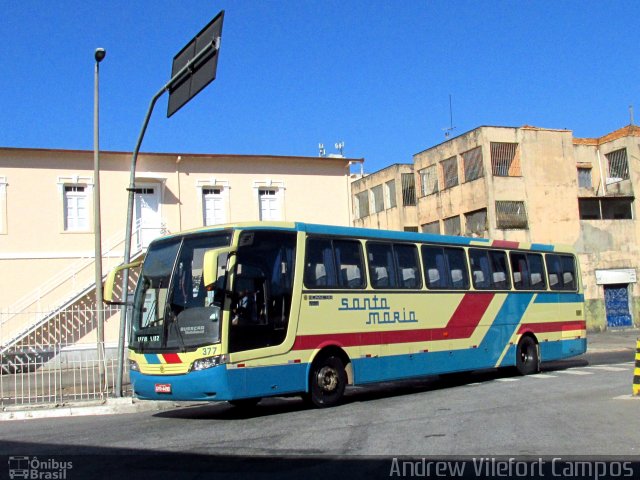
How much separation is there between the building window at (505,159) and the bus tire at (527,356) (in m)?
22.8

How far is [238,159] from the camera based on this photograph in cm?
2641

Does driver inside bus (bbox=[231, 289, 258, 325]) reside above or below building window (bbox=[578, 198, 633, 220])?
below

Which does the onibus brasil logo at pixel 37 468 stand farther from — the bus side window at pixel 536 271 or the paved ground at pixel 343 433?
the bus side window at pixel 536 271

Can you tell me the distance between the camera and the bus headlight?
11.1 m

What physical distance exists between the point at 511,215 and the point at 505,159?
3226 mm

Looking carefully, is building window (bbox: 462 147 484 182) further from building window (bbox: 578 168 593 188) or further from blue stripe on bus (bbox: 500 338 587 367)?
blue stripe on bus (bbox: 500 338 587 367)

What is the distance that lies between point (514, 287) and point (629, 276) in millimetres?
25915

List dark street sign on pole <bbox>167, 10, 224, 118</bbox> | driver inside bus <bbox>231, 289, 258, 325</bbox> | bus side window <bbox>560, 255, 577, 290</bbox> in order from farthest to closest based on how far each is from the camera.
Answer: bus side window <bbox>560, 255, 577, 290</bbox>, dark street sign on pole <bbox>167, 10, 224, 118</bbox>, driver inside bus <bbox>231, 289, 258, 325</bbox>

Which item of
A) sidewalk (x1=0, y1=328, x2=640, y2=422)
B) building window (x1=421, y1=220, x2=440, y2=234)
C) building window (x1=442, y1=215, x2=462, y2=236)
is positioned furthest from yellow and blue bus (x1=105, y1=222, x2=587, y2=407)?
building window (x1=421, y1=220, x2=440, y2=234)

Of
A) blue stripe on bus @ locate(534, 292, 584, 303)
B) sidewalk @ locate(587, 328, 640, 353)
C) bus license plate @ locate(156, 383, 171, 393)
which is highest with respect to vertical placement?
blue stripe on bus @ locate(534, 292, 584, 303)

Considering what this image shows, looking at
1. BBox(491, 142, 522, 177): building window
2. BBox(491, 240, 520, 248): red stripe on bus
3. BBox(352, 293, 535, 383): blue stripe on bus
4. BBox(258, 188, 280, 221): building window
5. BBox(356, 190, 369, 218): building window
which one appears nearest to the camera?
BBox(352, 293, 535, 383): blue stripe on bus

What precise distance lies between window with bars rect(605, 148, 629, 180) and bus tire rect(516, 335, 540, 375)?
29089mm

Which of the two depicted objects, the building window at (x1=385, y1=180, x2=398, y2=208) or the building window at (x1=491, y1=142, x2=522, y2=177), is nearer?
the building window at (x1=491, y1=142, x2=522, y2=177)

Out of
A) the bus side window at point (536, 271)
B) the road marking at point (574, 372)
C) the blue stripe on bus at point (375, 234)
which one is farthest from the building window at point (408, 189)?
the blue stripe on bus at point (375, 234)
